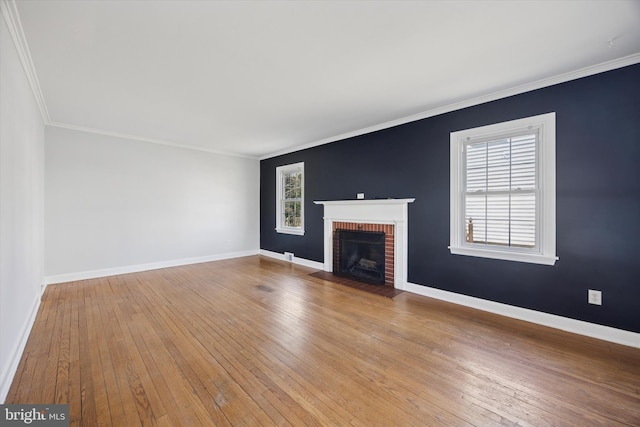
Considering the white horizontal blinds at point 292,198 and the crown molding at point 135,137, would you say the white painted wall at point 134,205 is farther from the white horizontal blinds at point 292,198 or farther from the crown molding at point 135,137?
the white horizontal blinds at point 292,198

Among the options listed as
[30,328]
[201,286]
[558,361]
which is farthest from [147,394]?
[558,361]

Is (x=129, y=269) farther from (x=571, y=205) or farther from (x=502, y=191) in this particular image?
(x=571, y=205)

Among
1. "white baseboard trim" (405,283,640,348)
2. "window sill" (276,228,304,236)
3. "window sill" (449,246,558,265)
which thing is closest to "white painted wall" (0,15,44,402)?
"window sill" (276,228,304,236)

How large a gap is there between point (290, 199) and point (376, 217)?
2.59 metres

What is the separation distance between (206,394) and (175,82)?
9.89 ft

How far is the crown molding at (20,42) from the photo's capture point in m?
1.80

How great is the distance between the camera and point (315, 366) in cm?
210

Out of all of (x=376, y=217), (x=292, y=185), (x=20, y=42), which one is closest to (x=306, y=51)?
(x=20, y=42)

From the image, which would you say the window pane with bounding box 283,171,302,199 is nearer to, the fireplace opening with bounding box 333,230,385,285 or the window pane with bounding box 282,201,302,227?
the window pane with bounding box 282,201,302,227

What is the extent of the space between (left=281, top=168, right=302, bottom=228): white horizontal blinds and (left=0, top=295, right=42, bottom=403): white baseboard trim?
170 inches

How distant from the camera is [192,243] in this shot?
592cm

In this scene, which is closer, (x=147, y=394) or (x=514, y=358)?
(x=147, y=394)

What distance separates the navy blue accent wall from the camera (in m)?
2.45

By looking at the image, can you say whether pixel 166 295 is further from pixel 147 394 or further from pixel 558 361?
pixel 558 361
